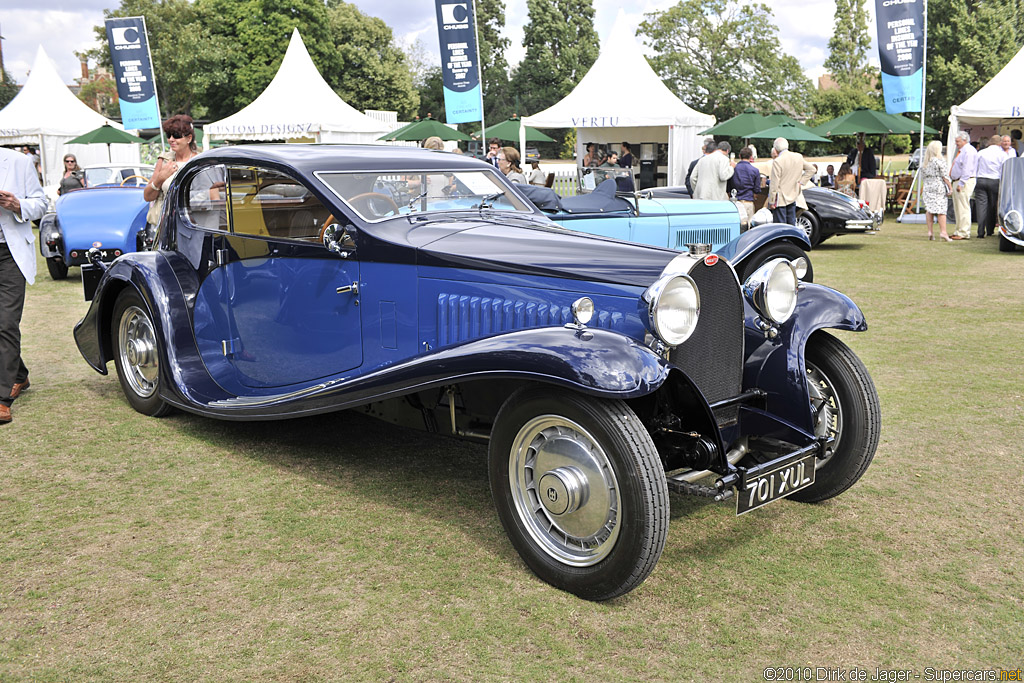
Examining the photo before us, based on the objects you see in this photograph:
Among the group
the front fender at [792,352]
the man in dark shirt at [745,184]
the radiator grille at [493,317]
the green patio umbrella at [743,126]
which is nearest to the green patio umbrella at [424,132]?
the green patio umbrella at [743,126]

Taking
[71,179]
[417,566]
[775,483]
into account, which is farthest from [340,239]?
[71,179]

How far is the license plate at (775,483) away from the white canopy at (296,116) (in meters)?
20.1

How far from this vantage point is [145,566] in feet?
11.3

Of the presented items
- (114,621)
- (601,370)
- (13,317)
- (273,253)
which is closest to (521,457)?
(601,370)

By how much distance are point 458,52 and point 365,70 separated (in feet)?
144

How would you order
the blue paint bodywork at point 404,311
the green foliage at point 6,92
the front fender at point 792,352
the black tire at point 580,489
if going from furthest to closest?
the green foliage at point 6,92 → the front fender at point 792,352 → the blue paint bodywork at point 404,311 → the black tire at point 580,489

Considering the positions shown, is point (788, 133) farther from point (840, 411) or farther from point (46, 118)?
point (46, 118)

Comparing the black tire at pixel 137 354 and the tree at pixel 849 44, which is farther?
the tree at pixel 849 44

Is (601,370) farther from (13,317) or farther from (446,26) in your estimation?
(446,26)

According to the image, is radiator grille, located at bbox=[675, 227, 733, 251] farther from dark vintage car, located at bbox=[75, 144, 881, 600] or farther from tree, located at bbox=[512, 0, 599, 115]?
tree, located at bbox=[512, 0, 599, 115]

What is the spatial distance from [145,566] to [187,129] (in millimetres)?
4113

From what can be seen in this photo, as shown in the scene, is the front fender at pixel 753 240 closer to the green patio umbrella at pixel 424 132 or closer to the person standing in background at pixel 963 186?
the person standing in background at pixel 963 186

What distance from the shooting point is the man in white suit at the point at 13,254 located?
5273 mm

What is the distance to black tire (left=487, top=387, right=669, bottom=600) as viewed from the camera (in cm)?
297
